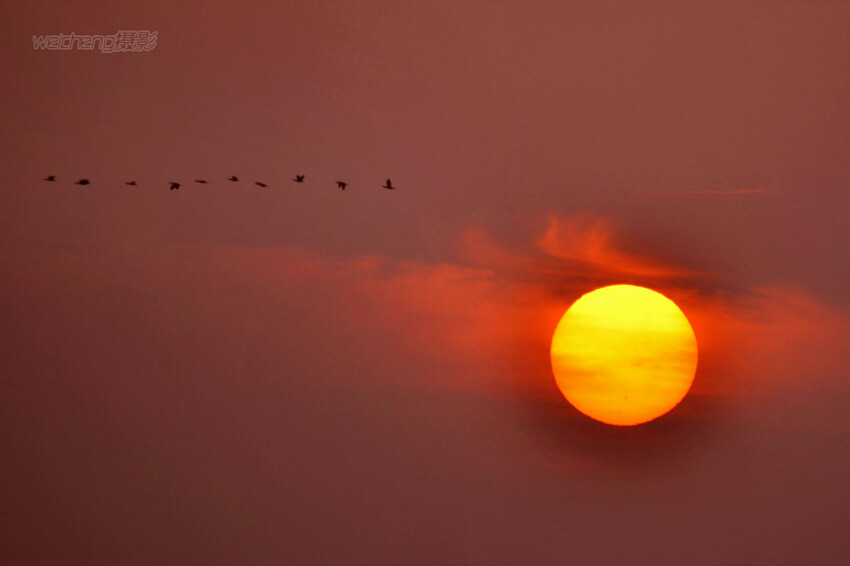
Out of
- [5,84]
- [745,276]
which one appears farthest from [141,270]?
[745,276]

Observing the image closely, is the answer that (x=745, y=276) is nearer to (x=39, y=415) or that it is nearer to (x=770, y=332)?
(x=770, y=332)

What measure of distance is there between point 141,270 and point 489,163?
3.19 ft

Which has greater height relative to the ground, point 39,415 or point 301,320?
point 301,320

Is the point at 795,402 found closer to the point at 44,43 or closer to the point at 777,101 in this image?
the point at 777,101

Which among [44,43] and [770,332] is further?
[44,43]

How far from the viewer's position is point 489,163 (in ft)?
6.39

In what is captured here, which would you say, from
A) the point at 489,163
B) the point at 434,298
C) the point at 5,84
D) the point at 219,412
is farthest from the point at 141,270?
the point at 489,163

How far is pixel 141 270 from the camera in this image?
2043 millimetres

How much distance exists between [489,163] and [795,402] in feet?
3.18

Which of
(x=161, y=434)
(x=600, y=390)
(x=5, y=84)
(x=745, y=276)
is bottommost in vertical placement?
(x=161, y=434)

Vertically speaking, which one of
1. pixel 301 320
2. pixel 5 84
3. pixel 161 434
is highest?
pixel 5 84
